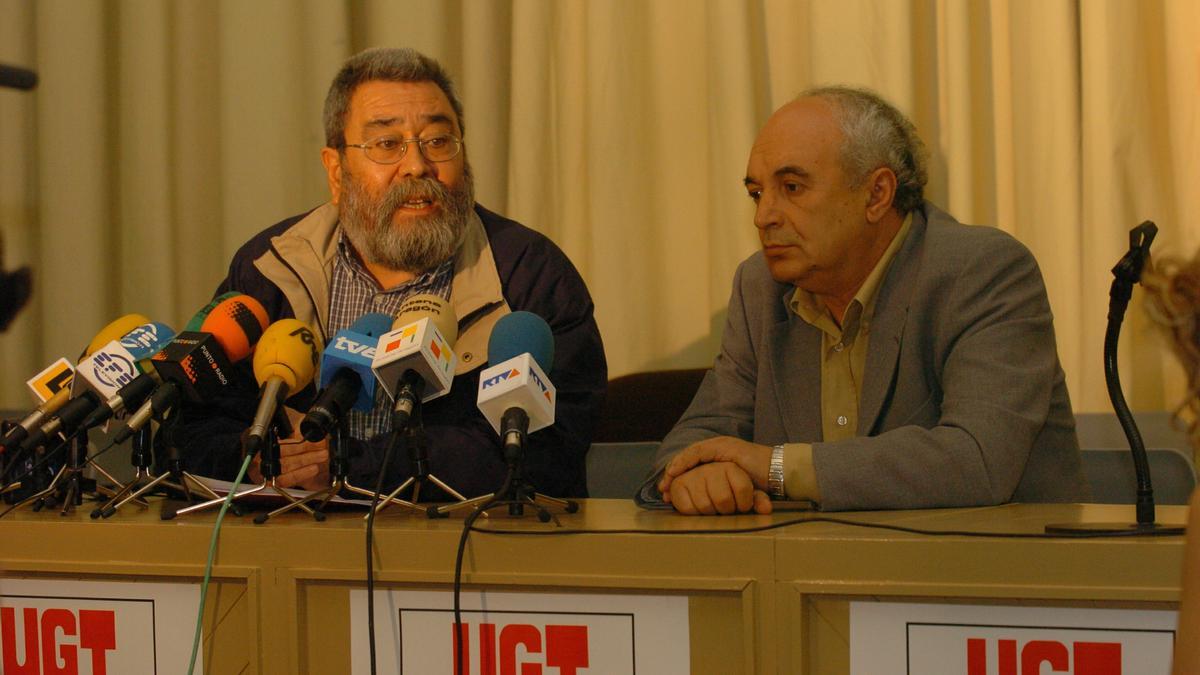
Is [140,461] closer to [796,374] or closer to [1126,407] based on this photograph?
[796,374]

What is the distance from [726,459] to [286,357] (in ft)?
2.45

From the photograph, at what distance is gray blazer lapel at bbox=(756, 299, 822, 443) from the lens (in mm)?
2631

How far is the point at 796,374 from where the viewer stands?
8.78 feet

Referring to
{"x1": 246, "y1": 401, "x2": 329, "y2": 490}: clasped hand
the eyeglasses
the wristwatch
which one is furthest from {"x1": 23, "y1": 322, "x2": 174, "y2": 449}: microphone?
the wristwatch

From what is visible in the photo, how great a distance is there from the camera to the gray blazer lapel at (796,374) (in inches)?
104

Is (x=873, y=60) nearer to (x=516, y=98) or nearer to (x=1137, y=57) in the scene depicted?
(x=1137, y=57)

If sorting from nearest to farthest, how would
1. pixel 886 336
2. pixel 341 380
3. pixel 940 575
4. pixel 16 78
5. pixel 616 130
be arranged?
pixel 16 78 → pixel 940 575 → pixel 341 380 → pixel 886 336 → pixel 616 130

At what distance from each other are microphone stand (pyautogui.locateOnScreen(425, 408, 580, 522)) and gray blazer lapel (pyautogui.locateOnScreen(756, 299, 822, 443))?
2.08 feet

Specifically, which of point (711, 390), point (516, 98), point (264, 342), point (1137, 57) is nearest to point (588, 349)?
point (711, 390)

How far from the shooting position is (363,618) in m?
1.89

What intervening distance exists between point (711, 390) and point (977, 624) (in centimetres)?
114

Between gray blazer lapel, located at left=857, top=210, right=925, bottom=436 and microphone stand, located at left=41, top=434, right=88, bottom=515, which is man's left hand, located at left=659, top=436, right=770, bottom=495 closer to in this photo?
gray blazer lapel, located at left=857, top=210, right=925, bottom=436

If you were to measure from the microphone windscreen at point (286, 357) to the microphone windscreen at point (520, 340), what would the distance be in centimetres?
29

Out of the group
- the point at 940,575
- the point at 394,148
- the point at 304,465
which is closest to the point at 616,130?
the point at 394,148
